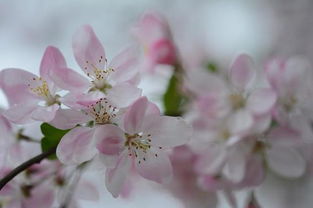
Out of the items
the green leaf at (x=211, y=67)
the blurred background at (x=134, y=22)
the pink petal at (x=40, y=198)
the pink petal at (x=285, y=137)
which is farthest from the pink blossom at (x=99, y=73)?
the blurred background at (x=134, y=22)

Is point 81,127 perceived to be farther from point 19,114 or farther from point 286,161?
point 286,161

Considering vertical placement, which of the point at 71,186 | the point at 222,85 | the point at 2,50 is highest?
the point at 222,85

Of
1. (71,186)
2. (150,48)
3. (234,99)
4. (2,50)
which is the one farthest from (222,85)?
(2,50)

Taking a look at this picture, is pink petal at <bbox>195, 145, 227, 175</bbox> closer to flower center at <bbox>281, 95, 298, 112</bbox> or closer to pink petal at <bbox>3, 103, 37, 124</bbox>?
flower center at <bbox>281, 95, 298, 112</bbox>

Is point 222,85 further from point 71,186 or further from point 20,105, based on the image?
point 20,105

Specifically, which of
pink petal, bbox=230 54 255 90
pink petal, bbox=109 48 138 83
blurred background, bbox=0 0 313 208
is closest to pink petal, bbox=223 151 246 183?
pink petal, bbox=230 54 255 90

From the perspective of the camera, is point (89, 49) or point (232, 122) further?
point (232, 122)

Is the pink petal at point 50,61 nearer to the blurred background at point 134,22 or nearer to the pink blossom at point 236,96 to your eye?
the pink blossom at point 236,96
